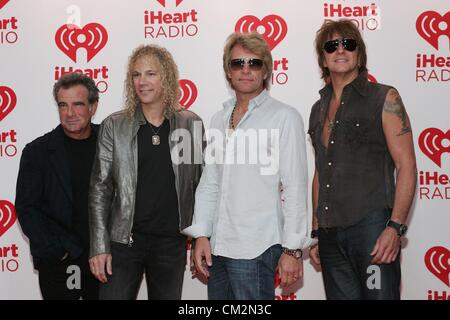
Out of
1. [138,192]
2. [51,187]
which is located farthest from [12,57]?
[138,192]

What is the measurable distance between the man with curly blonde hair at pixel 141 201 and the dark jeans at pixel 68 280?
209 millimetres

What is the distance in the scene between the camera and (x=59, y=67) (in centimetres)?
380

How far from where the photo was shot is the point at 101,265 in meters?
2.69

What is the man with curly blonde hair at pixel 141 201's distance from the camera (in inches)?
106

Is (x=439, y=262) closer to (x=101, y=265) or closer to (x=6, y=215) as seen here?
(x=101, y=265)

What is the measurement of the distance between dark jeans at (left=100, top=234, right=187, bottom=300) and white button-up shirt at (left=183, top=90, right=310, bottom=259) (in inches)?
7.9

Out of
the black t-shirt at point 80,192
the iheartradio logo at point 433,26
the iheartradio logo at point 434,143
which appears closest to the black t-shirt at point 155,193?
the black t-shirt at point 80,192

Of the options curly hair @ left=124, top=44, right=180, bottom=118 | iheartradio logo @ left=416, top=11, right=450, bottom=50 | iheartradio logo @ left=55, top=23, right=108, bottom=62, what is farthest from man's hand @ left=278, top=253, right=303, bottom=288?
iheartradio logo @ left=55, top=23, right=108, bottom=62

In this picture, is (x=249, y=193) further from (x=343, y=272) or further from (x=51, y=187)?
(x=51, y=187)

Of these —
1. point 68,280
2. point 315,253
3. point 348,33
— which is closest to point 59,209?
point 68,280

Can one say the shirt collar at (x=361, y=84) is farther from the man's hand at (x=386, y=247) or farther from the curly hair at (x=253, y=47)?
the man's hand at (x=386, y=247)

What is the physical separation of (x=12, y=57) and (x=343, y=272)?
2.85 meters

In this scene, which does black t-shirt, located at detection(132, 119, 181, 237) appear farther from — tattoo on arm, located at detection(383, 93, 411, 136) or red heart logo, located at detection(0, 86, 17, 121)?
red heart logo, located at detection(0, 86, 17, 121)

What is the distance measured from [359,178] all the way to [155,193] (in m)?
1.05
